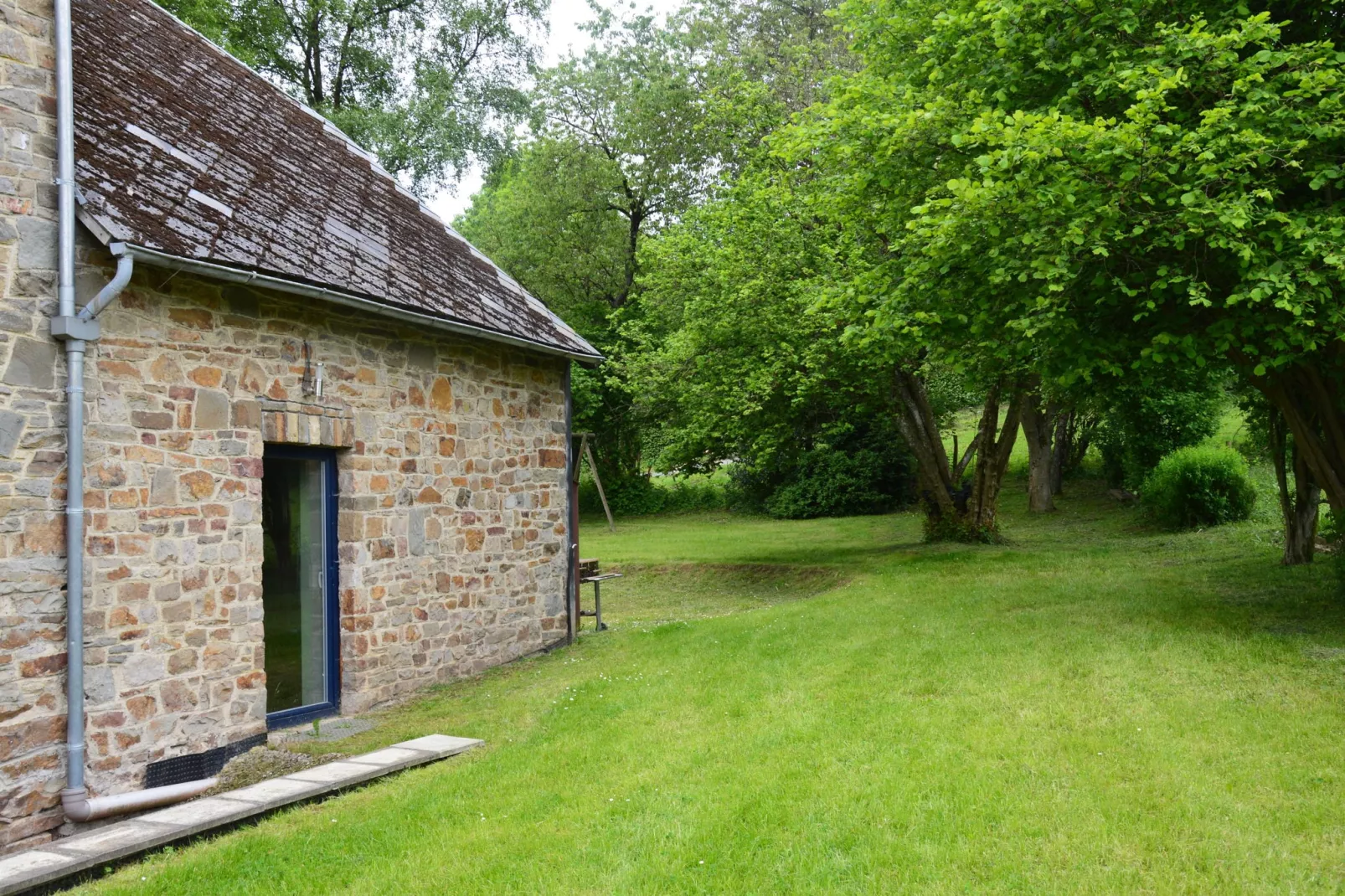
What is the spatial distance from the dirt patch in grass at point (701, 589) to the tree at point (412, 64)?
10196mm

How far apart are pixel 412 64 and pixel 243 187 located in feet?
57.3

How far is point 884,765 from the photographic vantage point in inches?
234

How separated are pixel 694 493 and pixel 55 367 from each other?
2717cm

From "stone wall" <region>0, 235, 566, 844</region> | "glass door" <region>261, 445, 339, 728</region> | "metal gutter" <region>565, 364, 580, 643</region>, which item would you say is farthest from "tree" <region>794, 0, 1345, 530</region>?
"glass door" <region>261, 445, 339, 728</region>

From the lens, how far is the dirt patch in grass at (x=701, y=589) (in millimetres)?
15242

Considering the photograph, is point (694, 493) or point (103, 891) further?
point (694, 493)

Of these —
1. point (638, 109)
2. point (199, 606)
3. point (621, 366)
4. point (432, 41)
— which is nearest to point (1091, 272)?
point (199, 606)

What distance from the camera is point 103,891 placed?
4.51 metres

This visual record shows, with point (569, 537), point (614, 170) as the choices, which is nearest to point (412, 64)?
point (614, 170)

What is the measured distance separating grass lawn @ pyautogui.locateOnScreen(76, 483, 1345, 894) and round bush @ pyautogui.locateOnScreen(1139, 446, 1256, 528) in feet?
22.1

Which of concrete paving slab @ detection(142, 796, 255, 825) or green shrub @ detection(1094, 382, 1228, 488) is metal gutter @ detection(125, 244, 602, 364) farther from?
green shrub @ detection(1094, 382, 1228, 488)

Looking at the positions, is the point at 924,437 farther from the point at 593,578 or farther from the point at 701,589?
the point at 593,578

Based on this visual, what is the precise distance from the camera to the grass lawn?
458 centimetres

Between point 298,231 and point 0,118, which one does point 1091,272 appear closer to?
point 298,231
